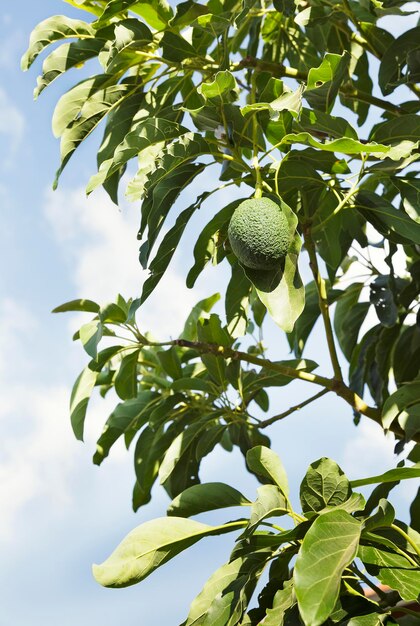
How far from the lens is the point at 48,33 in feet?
6.01

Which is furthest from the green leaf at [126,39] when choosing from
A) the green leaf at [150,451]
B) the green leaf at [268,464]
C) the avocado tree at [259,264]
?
the green leaf at [150,451]

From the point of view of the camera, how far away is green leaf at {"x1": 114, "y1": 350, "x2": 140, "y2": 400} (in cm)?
209

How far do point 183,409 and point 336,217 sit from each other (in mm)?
627

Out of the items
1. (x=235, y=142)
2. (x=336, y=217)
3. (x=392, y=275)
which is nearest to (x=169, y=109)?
(x=235, y=142)

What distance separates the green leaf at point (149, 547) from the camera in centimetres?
140

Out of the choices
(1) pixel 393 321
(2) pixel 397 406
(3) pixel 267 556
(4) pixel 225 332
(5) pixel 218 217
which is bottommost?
(3) pixel 267 556

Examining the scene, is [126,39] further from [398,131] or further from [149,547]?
[149,547]

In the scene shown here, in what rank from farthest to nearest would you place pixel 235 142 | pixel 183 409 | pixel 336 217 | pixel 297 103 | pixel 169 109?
1. pixel 183 409
2. pixel 336 217
3. pixel 169 109
4. pixel 235 142
5. pixel 297 103

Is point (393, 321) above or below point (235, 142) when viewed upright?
below

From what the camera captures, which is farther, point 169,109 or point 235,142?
point 169,109

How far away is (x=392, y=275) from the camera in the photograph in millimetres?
2053

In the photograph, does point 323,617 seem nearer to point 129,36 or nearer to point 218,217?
point 218,217

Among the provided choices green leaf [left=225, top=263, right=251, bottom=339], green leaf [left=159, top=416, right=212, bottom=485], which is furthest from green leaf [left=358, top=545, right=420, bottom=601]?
green leaf [left=159, top=416, right=212, bottom=485]

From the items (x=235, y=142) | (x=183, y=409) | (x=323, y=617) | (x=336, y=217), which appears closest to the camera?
(x=323, y=617)
